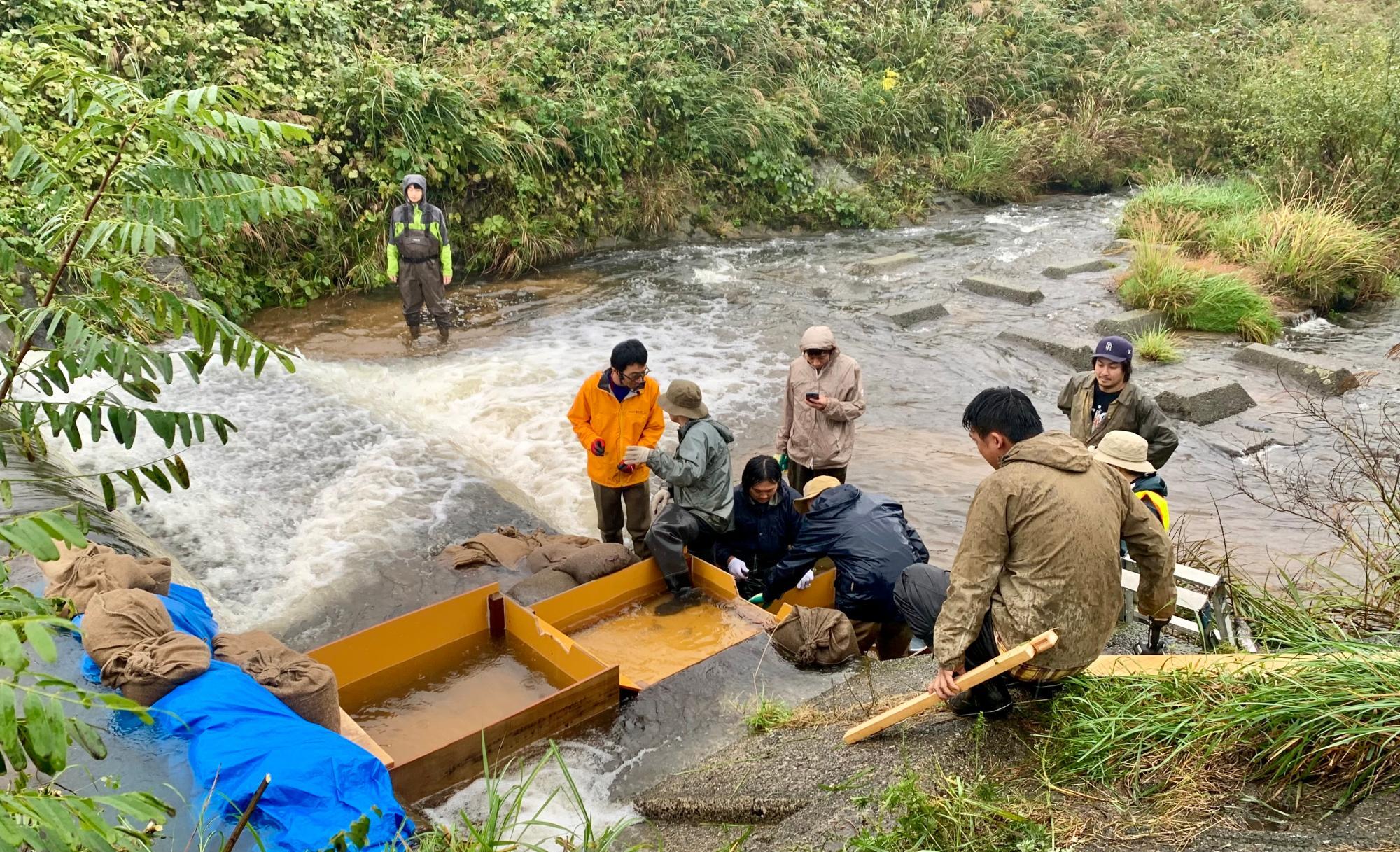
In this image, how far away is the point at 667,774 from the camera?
4125 millimetres

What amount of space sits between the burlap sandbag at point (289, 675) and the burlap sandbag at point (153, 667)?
0.87 feet

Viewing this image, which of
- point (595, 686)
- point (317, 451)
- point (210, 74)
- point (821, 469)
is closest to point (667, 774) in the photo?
point (595, 686)

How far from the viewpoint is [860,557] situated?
5.07 meters

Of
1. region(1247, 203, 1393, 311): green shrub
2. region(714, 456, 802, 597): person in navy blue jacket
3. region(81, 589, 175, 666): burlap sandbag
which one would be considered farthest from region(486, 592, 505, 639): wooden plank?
region(1247, 203, 1393, 311): green shrub

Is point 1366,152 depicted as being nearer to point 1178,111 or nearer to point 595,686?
point 1178,111

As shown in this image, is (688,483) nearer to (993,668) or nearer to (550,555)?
(550,555)

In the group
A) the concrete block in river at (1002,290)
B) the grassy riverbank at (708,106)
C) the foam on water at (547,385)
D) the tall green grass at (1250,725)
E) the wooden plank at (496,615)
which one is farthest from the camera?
the concrete block in river at (1002,290)

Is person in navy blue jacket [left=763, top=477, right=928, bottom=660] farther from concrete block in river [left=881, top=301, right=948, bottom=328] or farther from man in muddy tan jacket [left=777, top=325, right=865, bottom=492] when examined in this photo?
concrete block in river [left=881, top=301, right=948, bottom=328]

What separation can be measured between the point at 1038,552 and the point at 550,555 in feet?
11.4

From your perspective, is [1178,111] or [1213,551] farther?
[1178,111]

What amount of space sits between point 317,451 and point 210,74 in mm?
6779

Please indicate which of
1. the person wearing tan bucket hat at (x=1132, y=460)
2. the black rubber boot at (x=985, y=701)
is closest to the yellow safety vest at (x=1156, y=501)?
the person wearing tan bucket hat at (x=1132, y=460)

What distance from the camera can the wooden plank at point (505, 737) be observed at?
3.85 meters

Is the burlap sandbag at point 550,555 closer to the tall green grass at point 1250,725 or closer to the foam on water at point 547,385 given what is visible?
the foam on water at point 547,385
